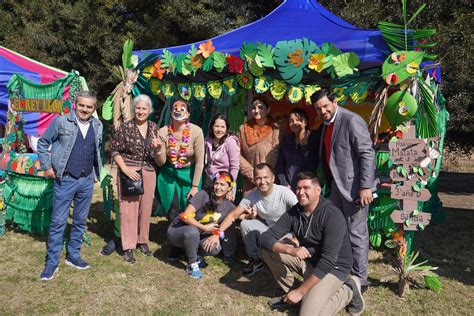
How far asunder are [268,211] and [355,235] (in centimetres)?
73

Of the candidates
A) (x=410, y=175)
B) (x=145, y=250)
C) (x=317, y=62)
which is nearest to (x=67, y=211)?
(x=145, y=250)

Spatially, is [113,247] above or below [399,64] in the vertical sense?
below

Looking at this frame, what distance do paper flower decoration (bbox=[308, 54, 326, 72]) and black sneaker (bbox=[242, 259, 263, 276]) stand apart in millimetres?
1737

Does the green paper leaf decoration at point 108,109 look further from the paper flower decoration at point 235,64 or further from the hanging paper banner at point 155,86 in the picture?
the paper flower decoration at point 235,64

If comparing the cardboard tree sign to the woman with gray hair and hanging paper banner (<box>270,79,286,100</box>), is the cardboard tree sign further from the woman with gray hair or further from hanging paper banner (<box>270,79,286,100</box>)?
the woman with gray hair

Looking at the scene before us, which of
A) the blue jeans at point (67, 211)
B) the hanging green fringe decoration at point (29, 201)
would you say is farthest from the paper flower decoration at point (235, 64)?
the hanging green fringe decoration at point (29, 201)

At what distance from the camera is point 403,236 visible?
11.1 ft

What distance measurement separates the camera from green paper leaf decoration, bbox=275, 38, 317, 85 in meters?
3.60

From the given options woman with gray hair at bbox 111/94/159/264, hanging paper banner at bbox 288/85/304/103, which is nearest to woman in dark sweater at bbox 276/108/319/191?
hanging paper banner at bbox 288/85/304/103

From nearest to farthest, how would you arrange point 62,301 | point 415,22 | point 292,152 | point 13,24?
point 62,301 → point 292,152 → point 415,22 → point 13,24

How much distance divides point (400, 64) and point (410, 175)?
2.80ft

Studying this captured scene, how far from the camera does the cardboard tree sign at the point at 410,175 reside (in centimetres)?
321

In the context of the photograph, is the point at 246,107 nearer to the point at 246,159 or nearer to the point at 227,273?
the point at 246,159

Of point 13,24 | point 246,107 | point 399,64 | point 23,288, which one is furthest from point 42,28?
point 399,64
